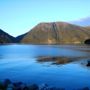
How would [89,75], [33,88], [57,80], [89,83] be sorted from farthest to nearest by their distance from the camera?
1. [89,75]
2. [57,80]
3. [89,83]
4. [33,88]

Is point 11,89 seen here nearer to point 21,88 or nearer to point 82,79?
point 21,88

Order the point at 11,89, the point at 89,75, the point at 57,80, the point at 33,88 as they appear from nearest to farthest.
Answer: the point at 11,89, the point at 33,88, the point at 57,80, the point at 89,75

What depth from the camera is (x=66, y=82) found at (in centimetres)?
2877

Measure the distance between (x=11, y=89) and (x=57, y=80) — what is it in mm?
11024

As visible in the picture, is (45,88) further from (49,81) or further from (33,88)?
(49,81)

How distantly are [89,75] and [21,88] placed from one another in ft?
48.4

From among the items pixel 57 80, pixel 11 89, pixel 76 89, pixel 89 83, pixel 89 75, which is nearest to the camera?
pixel 11 89

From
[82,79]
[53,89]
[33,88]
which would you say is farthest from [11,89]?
[82,79]

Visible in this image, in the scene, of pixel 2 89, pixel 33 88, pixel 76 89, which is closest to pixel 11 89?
pixel 2 89

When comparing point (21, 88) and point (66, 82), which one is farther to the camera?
point (66, 82)

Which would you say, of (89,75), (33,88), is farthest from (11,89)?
(89,75)

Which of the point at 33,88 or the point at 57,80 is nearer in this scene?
the point at 33,88

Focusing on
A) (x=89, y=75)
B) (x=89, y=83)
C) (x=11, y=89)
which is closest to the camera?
(x=11, y=89)

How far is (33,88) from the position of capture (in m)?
21.5
